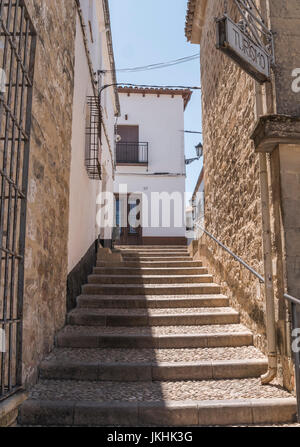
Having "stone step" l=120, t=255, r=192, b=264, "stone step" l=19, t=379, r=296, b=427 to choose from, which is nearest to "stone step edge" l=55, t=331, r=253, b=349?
"stone step" l=19, t=379, r=296, b=427

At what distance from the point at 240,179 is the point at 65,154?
211 cm

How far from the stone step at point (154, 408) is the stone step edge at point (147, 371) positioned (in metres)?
0.28

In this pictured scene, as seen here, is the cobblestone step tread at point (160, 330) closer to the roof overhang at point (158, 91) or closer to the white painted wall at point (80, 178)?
the white painted wall at point (80, 178)

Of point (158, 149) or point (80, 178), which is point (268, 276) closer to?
point (80, 178)

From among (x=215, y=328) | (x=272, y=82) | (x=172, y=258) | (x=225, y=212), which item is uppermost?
(x=272, y=82)

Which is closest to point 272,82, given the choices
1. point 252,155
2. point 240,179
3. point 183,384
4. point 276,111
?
point 276,111

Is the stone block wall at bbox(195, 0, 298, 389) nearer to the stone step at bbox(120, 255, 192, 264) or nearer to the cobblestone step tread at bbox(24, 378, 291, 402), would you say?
the cobblestone step tread at bbox(24, 378, 291, 402)

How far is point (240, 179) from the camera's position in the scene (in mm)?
4824

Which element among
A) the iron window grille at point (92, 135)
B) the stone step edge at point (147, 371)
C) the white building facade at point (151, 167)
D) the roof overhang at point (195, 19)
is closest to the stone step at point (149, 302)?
the stone step edge at point (147, 371)

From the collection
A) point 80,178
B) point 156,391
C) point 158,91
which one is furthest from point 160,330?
point 158,91

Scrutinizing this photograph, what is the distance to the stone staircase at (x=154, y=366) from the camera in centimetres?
303

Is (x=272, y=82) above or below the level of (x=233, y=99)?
below

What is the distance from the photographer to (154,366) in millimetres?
3652

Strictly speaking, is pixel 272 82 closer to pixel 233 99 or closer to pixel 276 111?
pixel 276 111
